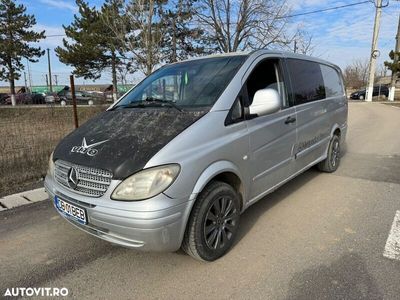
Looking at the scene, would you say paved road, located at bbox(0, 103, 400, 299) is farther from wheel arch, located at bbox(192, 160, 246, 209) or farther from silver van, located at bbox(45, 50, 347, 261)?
wheel arch, located at bbox(192, 160, 246, 209)

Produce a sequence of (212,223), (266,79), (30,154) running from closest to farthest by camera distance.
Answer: (212,223) < (266,79) < (30,154)

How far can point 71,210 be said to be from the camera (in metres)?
3.01

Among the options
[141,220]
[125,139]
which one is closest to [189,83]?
[125,139]

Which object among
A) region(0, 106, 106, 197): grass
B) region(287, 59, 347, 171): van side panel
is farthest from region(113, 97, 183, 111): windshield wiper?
region(0, 106, 106, 197): grass

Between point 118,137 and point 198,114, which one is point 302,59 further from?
point 118,137

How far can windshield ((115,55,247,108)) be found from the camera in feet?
11.3

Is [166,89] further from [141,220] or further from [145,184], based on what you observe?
[141,220]

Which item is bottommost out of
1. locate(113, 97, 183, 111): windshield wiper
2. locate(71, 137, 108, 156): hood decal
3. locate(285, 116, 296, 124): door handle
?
locate(71, 137, 108, 156): hood decal

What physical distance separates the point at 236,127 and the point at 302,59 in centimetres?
217

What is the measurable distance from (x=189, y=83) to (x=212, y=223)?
5.22 ft

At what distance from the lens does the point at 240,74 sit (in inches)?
138

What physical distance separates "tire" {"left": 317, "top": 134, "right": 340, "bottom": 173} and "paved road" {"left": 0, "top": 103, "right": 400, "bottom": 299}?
3.57 ft

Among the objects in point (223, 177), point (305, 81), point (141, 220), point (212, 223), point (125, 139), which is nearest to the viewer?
point (141, 220)

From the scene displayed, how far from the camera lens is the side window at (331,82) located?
18.2ft
